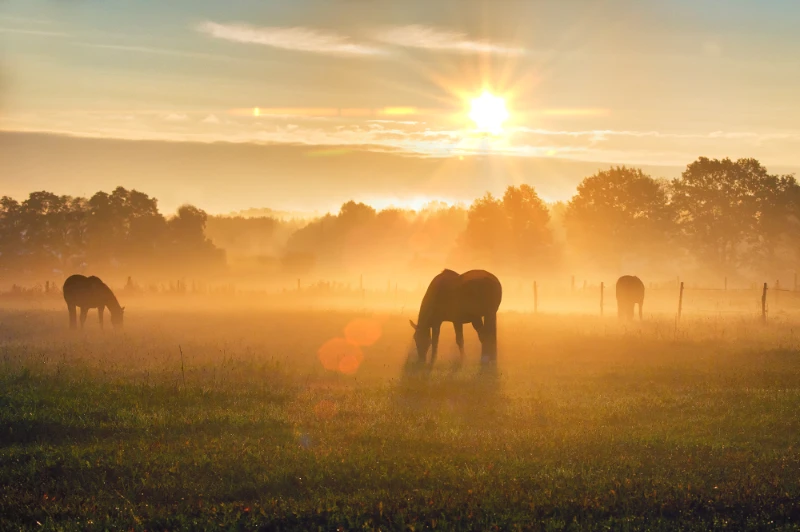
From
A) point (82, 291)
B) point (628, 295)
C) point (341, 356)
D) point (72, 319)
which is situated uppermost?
point (82, 291)

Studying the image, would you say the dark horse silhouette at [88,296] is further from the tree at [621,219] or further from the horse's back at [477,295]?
the tree at [621,219]

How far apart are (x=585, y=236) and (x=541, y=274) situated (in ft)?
24.0

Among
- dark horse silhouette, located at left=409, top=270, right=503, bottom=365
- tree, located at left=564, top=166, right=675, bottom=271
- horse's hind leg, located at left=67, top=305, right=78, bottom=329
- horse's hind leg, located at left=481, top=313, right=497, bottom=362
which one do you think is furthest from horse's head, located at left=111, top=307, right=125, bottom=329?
tree, located at left=564, top=166, right=675, bottom=271

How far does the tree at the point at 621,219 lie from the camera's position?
239ft

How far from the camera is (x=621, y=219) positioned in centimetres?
7344

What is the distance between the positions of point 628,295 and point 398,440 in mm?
30045

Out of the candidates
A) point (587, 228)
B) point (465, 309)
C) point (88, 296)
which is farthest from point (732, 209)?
point (88, 296)

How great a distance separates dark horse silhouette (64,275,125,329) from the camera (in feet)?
108

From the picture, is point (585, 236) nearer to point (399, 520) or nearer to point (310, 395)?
point (310, 395)

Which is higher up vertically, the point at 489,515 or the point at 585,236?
the point at 585,236

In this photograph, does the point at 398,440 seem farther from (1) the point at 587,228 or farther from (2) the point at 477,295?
(1) the point at 587,228

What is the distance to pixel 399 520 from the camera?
28.7 feet

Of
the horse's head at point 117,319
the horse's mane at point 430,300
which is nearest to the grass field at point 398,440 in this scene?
the horse's mane at point 430,300

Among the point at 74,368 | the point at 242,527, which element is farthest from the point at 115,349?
the point at 242,527
